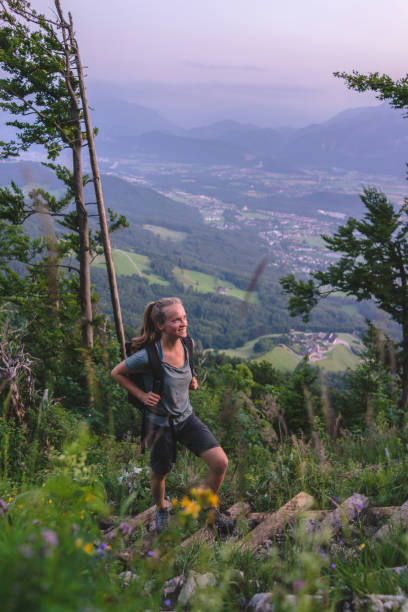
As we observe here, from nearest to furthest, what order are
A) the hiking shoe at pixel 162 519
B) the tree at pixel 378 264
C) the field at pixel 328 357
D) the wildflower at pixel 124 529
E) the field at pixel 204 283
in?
the wildflower at pixel 124 529, the hiking shoe at pixel 162 519, the tree at pixel 378 264, the field at pixel 328 357, the field at pixel 204 283

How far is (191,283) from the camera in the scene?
12562cm

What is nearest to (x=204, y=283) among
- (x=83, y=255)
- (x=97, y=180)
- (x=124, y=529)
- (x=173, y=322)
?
(x=83, y=255)

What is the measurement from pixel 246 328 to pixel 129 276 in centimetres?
4196

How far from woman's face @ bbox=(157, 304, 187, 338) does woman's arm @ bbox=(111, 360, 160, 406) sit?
17.6 inches

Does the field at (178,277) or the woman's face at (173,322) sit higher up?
the woman's face at (173,322)

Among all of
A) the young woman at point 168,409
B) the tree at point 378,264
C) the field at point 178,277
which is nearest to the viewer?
the young woman at point 168,409

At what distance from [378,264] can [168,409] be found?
40.3 ft

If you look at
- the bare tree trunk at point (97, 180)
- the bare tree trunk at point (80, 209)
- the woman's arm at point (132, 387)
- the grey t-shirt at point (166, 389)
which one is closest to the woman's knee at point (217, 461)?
the grey t-shirt at point (166, 389)

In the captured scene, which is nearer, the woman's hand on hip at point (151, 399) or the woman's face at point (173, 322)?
the woman's hand on hip at point (151, 399)

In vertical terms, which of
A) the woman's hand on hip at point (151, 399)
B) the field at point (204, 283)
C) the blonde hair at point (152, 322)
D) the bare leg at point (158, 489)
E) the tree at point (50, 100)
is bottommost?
the field at point (204, 283)

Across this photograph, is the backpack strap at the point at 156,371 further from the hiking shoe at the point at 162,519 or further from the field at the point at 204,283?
the field at the point at 204,283

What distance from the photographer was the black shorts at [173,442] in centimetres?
307

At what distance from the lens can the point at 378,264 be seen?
43.8 feet

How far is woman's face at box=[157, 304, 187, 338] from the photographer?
3.12 metres
